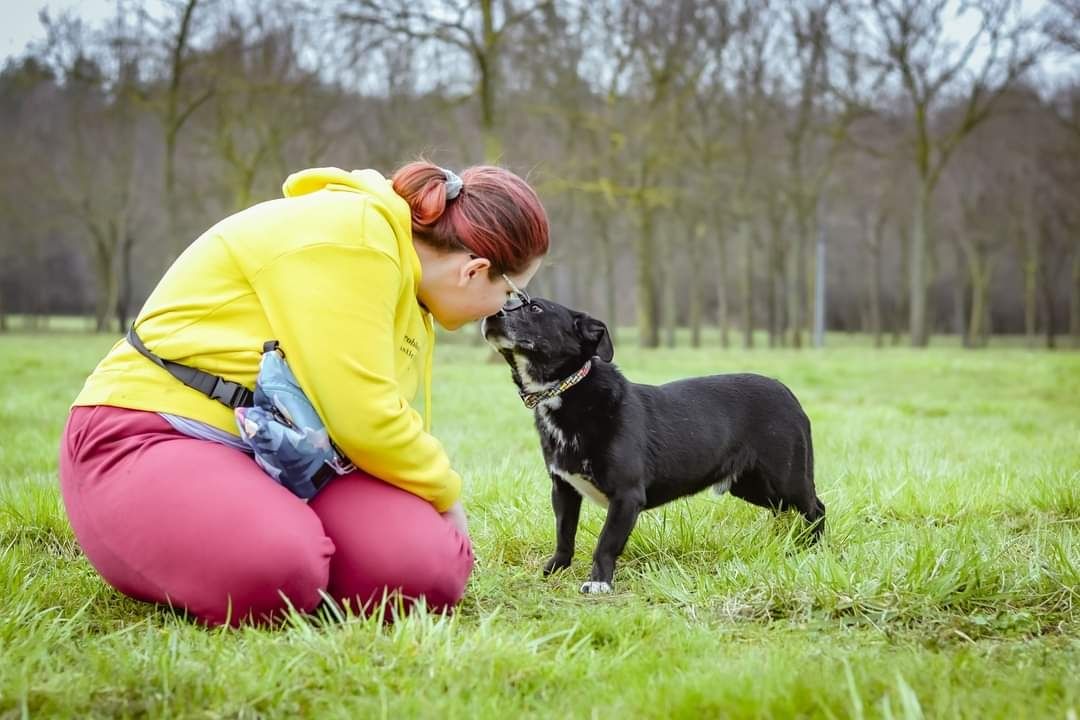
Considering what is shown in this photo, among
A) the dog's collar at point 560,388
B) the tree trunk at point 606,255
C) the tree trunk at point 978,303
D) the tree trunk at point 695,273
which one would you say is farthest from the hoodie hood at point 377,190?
the tree trunk at point 978,303

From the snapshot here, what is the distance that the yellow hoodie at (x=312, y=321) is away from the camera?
2.88 m

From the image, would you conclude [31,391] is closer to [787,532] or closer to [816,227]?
[787,532]

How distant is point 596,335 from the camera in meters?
4.03

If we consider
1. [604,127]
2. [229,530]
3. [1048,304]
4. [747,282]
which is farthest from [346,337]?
[1048,304]

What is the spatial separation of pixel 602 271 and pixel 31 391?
69.9ft

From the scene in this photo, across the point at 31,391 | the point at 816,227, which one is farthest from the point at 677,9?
the point at 31,391

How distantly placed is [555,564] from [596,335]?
0.95m

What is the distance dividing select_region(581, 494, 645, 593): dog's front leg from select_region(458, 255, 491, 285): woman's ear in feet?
3.53

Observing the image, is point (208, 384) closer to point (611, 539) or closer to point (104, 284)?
point (611, 539)

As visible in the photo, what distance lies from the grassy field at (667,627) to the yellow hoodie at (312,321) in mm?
593

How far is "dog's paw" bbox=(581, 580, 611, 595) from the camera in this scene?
3508mm

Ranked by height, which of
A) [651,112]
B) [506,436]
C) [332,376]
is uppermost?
[651,112]

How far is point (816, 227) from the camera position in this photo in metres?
27.9

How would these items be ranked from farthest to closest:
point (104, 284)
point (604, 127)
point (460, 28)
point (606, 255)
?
point (104, 284) → point (606, 255) → point (604, 127) → point (460, 28)
